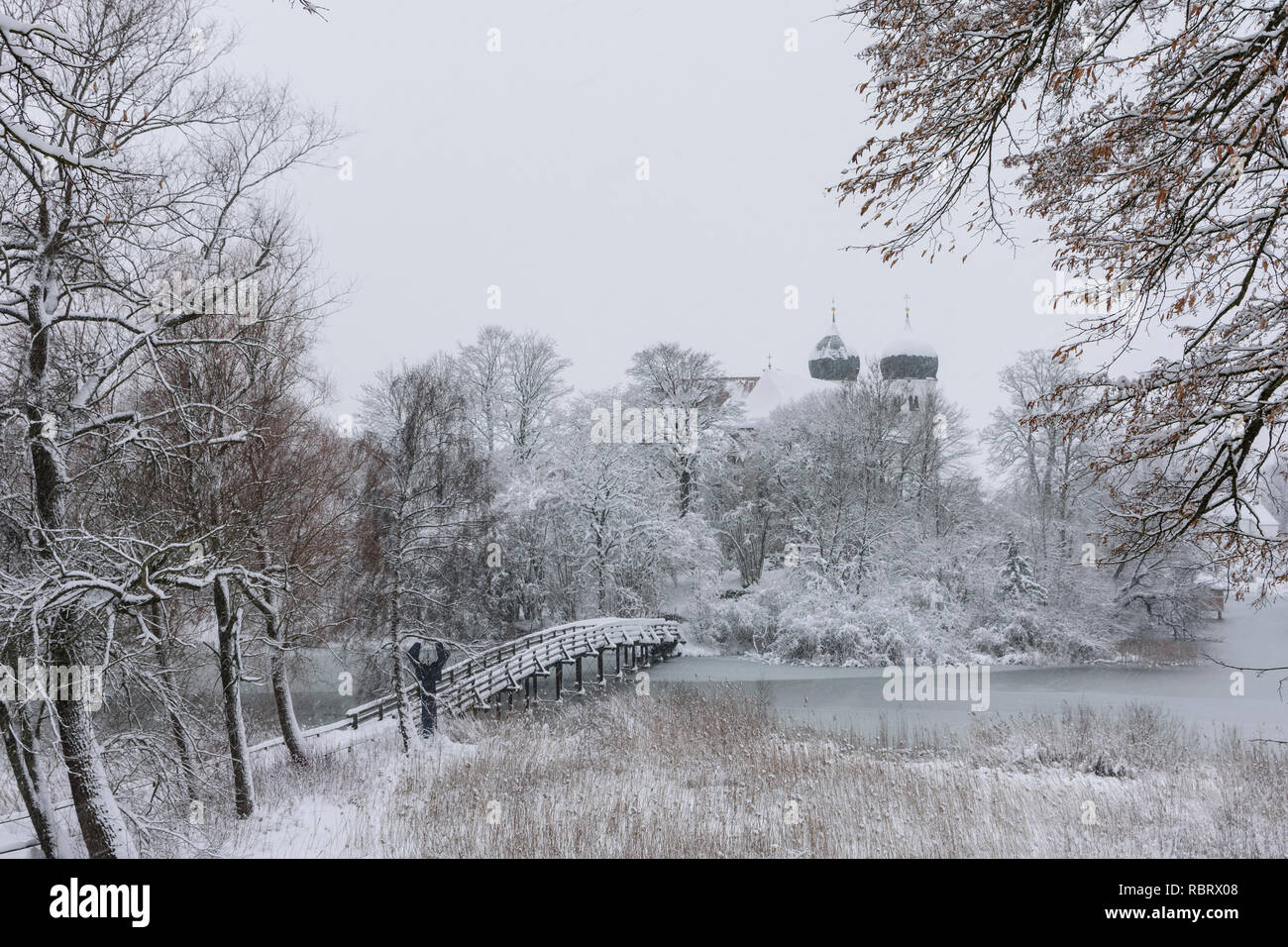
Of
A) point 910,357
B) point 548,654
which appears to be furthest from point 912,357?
point 548,654

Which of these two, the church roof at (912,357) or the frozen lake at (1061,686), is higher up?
the church roof at (912,357)

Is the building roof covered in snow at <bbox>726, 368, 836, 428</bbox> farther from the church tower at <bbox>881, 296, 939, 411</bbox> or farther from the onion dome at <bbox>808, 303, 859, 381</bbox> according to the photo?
the church tower at <bbox>881, 296, 939, 411</bbox>

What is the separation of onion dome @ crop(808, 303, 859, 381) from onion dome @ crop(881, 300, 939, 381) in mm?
3209

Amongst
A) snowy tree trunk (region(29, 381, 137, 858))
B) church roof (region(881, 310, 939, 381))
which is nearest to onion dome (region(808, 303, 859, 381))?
church roof (region(881, 310, 939, 381))

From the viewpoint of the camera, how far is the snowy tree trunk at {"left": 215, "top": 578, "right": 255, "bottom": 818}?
875cm

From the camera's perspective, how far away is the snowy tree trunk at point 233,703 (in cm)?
875

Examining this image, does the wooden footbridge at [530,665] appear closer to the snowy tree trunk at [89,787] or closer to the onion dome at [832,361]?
the snowy tree trunk at [89,787]

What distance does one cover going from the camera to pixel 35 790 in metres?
6.02

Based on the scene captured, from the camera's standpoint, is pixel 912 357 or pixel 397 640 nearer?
pixel 397 640

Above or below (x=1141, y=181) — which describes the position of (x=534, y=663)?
below

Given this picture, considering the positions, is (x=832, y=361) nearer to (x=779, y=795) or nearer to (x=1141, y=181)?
(x=779, y=795)

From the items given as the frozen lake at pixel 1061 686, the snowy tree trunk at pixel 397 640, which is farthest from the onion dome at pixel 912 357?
the snowy tree trunk at pixel 397 640

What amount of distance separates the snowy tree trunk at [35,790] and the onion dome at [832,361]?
54.0 meters

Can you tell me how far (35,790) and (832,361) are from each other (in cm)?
5519
